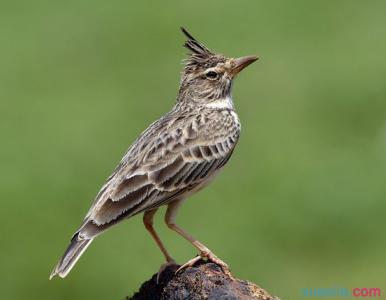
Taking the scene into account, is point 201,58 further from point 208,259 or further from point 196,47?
point 208,259

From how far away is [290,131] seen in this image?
2266 cm

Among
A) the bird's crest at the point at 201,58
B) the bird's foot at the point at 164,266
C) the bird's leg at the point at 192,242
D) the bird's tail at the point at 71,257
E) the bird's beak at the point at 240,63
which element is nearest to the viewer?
the bird's tail at the point at 71,257

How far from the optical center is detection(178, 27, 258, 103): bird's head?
12297mm

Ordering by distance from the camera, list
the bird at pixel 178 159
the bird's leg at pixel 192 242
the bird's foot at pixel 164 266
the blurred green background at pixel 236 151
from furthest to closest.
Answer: the blurred green background at pixel 236 151, the bird at pixel 178 159, the bird's foot at pixel 164 266, the bird's leg at pixel 192 242

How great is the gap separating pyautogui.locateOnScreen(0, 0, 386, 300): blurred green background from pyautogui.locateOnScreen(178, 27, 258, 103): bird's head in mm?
5425

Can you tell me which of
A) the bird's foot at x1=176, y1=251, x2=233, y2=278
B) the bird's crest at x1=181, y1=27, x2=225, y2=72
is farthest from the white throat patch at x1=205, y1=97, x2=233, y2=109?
the bird's foot at x1=176, y1=251, x2=233, y2=278

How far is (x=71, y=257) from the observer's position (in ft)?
33.2

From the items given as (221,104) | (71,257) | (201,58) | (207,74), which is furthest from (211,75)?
(71,257)

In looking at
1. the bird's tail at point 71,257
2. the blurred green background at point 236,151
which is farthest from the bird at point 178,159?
the blurred green background at point 236,151

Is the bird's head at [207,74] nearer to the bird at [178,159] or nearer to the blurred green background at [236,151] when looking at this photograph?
the bird at [178,159]

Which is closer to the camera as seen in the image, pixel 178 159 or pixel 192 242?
pixel 192 242

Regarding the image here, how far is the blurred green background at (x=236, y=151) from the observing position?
18.6 metres

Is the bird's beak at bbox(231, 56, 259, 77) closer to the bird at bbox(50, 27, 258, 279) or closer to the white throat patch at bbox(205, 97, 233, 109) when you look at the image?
the bird at bbox(50, 27, 258, 279)

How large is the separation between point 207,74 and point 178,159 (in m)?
1.48
